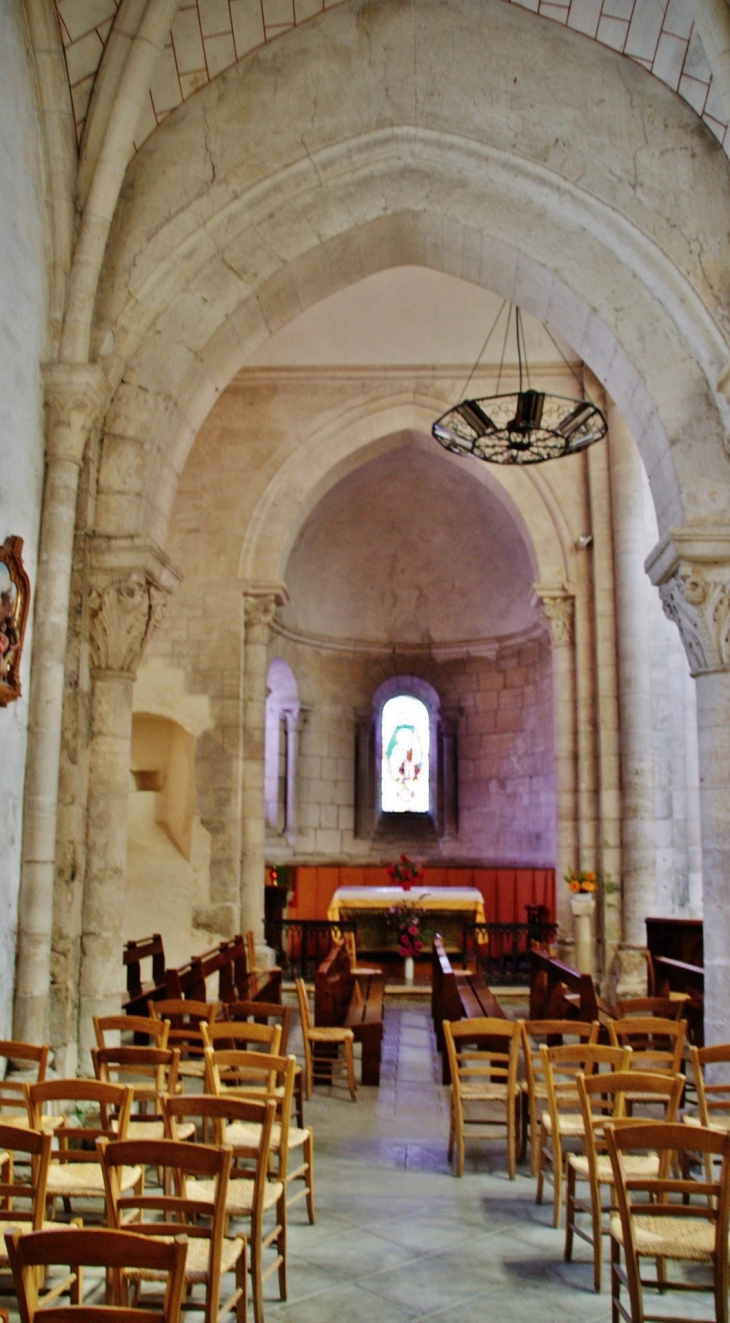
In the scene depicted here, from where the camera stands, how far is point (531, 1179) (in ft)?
17.8

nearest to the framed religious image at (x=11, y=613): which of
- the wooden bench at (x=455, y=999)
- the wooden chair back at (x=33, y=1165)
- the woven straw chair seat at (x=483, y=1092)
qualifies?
the wooden chair back at (x=33, y=1165)

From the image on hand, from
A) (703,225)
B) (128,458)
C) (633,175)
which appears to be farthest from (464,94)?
(128,458)

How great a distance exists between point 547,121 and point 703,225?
1286 mm

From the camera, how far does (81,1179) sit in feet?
12.9

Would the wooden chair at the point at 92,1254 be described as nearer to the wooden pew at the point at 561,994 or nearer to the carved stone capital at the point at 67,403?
the wooden pew at the point at 561,994

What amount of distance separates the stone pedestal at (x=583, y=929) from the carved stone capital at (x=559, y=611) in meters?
2.85

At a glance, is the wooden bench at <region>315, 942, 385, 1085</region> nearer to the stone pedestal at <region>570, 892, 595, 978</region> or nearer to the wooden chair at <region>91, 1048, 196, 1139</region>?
the stone pedestal at <region>570, 892, 595, 978</region>

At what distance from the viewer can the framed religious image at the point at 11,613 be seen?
5.61 m

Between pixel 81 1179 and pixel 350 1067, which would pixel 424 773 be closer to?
pixel 350 1067

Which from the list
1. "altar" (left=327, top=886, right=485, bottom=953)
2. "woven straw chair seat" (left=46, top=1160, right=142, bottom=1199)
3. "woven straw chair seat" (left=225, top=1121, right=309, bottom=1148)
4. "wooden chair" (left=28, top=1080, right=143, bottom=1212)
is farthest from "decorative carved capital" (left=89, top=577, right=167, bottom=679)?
"altar" (left=327, top=886, right=485, bottom=953)

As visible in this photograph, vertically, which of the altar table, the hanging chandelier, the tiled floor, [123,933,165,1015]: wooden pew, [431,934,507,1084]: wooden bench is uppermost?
the hanging chandelier

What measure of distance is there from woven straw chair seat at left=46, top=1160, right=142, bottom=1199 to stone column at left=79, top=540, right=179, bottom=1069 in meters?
2.29

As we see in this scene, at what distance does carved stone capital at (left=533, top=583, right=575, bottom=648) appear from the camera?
1189 centimetres

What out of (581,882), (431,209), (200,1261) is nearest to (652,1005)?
(200,1261)
